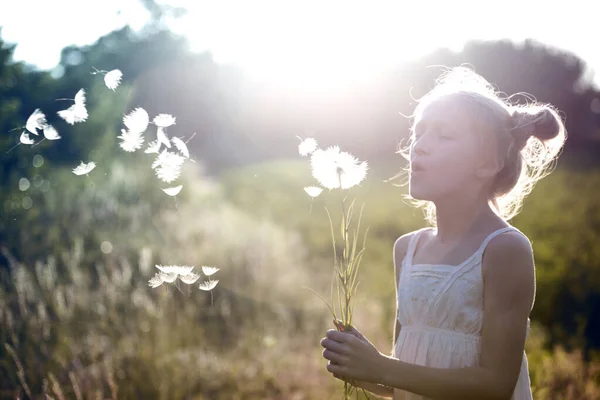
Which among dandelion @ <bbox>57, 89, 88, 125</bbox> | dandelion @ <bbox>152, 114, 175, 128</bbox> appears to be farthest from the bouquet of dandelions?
dandelion @ <bbox>57, 89, 88, 125</bbox>

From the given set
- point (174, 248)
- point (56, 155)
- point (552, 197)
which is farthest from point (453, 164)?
point (552, 197)

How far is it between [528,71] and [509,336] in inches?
1087

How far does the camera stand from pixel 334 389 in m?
3.97

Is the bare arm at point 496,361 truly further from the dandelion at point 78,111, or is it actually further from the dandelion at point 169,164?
the dandelion at point 78,111

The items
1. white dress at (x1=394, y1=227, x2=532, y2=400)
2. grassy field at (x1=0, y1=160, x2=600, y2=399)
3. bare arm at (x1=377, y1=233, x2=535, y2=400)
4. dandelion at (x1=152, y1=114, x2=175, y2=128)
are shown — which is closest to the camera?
bare arm at (x1=377, y1=233, x2=535, y2=400)

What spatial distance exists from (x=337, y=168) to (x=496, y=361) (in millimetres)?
686

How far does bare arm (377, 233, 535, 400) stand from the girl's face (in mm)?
272

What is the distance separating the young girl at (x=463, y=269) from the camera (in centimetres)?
159

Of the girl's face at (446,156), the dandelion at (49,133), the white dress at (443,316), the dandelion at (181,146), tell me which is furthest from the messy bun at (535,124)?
the dandelion at (49,133)

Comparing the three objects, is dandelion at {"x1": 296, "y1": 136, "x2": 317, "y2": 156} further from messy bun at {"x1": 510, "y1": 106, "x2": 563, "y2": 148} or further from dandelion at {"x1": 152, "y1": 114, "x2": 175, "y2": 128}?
messy bun at {"x1": 510, "y1": 106, "x2": 563, "y2": 148}

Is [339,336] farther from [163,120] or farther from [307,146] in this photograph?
[163,120]

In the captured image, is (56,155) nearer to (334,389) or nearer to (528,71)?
(334,389)

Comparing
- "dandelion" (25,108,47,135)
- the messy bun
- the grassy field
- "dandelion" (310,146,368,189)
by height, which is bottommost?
the grassy field

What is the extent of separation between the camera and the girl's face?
1742 mm
